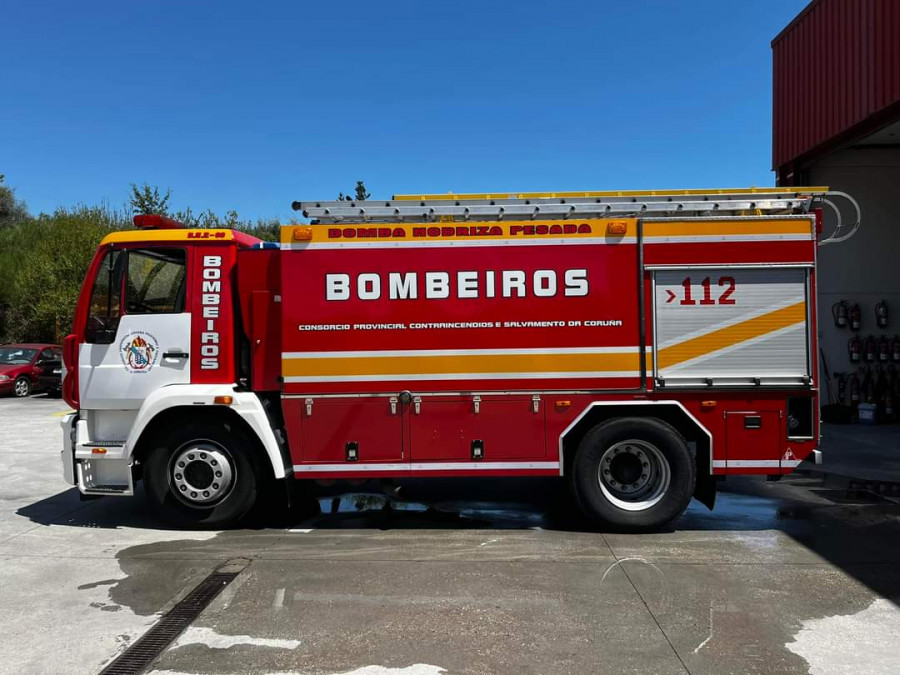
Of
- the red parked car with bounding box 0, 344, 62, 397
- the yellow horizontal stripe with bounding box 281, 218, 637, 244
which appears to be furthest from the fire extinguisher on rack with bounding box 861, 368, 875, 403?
the red parked car with bounding box 0, 344, 62, 397

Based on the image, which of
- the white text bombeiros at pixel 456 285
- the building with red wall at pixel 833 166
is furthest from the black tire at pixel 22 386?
the building with red wall at pixel 833 166

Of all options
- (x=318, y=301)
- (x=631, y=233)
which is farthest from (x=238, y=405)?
(x=631, y=233)

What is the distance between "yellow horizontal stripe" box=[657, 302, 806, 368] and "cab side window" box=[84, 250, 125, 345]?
5042mm

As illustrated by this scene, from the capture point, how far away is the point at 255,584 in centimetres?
477

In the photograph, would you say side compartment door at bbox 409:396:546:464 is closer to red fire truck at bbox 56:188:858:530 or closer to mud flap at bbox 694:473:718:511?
red fire truck at bbox 56:188:858:530

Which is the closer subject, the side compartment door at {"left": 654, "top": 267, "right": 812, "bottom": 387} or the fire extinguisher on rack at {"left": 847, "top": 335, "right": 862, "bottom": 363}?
the side compartment door at {"left": 654, "top": 267, "right": 812, "bottom": 387}

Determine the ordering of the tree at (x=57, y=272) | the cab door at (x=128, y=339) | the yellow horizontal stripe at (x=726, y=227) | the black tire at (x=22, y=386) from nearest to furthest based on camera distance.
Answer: the yellow horizontal stripe at (x=726, y=227) → the cab door at (x=128, y=339) → the black tire at (x=22, y=386) → the tree at (x=57, y=272)

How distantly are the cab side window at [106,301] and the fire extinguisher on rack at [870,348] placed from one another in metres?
13.7

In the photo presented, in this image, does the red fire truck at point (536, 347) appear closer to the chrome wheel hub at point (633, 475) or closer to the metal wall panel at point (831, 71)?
the chrome wheel hub at point (633, 475)

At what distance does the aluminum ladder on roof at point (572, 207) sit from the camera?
5812mm

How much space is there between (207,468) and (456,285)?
9.53ft

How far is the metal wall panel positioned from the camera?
1040 cm

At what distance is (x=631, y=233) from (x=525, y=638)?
3.55 m

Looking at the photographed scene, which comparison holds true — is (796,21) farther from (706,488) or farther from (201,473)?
(201,473)
